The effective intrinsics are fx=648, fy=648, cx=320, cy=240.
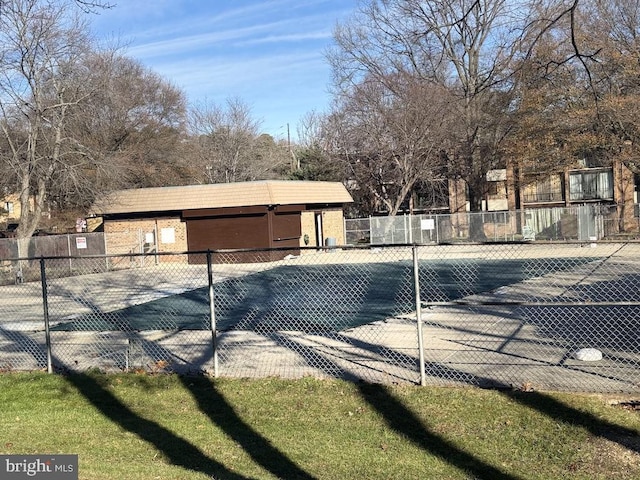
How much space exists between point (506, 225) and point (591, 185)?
14.9 m

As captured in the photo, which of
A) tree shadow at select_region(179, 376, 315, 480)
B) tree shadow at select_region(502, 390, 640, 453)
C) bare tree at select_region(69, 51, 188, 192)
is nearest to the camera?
tree shadow at select_region(179, 376, 315, 480)

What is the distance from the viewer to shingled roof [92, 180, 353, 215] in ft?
113

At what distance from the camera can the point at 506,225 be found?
42250mm

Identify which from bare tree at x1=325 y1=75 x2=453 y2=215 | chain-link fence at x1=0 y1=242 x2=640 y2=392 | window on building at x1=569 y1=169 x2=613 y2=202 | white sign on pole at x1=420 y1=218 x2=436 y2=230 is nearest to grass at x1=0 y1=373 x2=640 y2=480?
chain-link fence at x1=0 y1=242 x2=640 y2=392

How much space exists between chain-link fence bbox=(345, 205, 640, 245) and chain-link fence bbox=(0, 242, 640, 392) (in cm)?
1293

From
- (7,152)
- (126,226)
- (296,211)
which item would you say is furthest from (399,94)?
(7,152)

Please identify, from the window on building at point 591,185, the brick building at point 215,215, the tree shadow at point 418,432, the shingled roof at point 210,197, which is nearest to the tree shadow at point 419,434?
the tree shadow at point 418,432

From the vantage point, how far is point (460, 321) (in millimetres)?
12664

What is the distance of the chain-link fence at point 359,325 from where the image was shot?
8.38m

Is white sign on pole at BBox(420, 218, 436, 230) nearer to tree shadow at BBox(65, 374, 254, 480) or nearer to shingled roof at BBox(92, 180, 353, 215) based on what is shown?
shingled roof at BBox(92, 180, 353, 215)

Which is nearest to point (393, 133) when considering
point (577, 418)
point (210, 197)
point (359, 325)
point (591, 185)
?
point (210, 197)

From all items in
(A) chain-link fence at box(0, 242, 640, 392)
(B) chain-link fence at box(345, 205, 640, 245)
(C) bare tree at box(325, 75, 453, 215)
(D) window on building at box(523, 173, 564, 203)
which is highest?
(C) bare tree at box(325, 75, 453, 215)

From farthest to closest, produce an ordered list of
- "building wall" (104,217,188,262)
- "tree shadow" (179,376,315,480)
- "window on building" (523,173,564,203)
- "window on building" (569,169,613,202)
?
"window on building" (523,173,564,203)
"window on building" (569,169,613,202)
"building wall" (104,217,188,262)
"tree shadow" (179,376,315,480)

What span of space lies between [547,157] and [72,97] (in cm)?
2793
